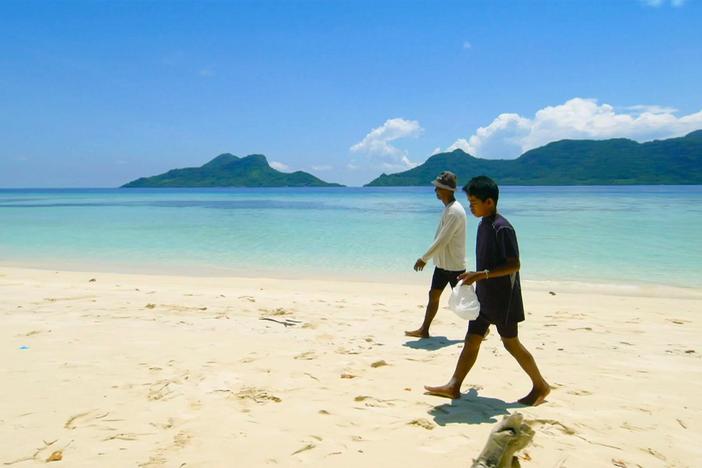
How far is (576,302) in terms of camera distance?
28.5ft

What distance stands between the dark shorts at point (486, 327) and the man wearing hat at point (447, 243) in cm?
159

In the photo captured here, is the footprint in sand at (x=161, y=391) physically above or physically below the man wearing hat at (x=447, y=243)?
below

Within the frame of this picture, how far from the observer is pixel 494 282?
368cm

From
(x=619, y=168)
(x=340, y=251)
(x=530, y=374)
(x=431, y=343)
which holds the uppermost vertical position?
(x=619, y=168)

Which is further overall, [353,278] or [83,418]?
[353,278]

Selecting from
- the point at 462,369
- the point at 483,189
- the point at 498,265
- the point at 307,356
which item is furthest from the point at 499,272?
the point at 307,356

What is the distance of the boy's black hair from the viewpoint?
357 cm

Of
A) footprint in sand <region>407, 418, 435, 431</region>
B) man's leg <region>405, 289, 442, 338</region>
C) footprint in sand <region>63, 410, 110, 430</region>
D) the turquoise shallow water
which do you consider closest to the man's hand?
footprint in sand <region>407, 418, 435, 431</region>

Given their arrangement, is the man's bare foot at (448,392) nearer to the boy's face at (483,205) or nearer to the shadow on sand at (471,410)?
the shadow on sand at (471,410)

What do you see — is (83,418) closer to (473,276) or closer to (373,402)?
(373,402)

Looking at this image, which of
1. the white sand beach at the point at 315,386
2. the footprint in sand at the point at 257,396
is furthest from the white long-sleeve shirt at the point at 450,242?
the footprint in sand at the point at 257,396

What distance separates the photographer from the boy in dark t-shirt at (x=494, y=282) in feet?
11.7

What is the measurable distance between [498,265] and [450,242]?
199cm

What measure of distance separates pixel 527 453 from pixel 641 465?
66cm
